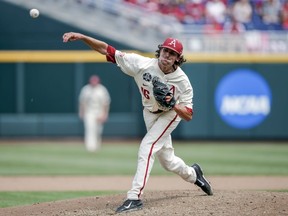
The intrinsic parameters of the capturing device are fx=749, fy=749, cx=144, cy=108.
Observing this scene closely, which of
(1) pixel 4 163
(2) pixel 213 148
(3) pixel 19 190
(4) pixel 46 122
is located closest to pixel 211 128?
(2) pixel 213 148

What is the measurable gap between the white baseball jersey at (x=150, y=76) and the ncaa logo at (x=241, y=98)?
505 inches

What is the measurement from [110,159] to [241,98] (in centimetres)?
612

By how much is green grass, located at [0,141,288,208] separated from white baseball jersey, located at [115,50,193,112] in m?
2.60

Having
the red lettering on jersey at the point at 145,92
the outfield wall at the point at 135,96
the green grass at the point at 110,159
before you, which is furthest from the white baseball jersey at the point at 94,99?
the red lettering on jersey at the point at 145,92

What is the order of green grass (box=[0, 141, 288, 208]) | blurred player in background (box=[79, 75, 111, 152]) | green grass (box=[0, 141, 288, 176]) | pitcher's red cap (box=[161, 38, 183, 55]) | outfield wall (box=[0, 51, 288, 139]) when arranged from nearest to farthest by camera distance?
pitcher's red cap (box=[161, 38, 183, 55]) < green grass (box=[0, 141, 288, 208]) < green grass (box=[0, 141, 288, 176]) < blurred player in background (box=[79, 75, 111, 152]) < outfield wall (box=[0, 51, 288, 139])

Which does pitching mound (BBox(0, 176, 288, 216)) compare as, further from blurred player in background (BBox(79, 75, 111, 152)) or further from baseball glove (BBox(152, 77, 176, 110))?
blurred player in background (BBox(79, 75, 111, 152))

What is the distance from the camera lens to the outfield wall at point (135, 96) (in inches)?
823

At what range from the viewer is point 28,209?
28.2ft

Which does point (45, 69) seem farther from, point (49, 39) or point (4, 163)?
point (4, 163)

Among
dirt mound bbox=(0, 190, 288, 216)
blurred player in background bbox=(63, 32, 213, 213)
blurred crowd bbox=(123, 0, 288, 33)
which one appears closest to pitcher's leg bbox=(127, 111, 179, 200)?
blurred player in background bbox=(63, 32, 213, 213)

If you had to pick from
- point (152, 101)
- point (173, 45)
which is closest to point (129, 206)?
point (152, 101)

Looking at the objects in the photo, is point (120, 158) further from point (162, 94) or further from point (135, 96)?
point (162, 94)

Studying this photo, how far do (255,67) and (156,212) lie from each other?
13672 millimetres

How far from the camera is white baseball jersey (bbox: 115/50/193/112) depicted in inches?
325
